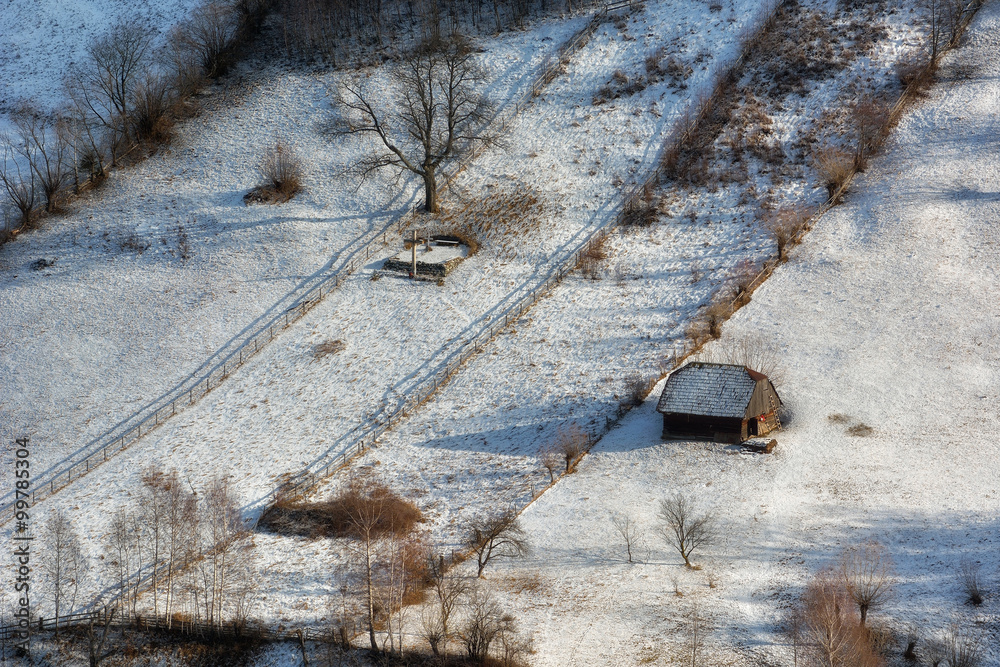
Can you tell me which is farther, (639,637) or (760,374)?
(760,374)

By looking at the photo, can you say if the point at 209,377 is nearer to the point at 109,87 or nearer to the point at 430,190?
the point at 430,190

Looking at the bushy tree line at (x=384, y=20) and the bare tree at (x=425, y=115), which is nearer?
the bare tree at (x=425, y=115)

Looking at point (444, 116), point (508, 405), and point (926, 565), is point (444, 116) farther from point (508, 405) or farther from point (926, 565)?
point (926, 565)

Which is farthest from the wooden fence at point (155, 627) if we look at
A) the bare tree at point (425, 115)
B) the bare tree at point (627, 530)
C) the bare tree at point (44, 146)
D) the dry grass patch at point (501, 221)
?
the bare tree at point (44, 146)

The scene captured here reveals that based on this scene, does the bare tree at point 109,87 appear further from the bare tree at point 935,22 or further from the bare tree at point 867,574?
the bare tree at point 935,22

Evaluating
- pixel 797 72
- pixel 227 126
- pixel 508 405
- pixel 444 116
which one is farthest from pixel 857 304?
pixel 227 126

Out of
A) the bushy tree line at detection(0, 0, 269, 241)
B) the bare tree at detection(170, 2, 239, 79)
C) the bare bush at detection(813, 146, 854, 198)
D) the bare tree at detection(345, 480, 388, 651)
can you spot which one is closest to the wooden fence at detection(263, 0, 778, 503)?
the bare tree at detection(345, 480, 388, 651)
